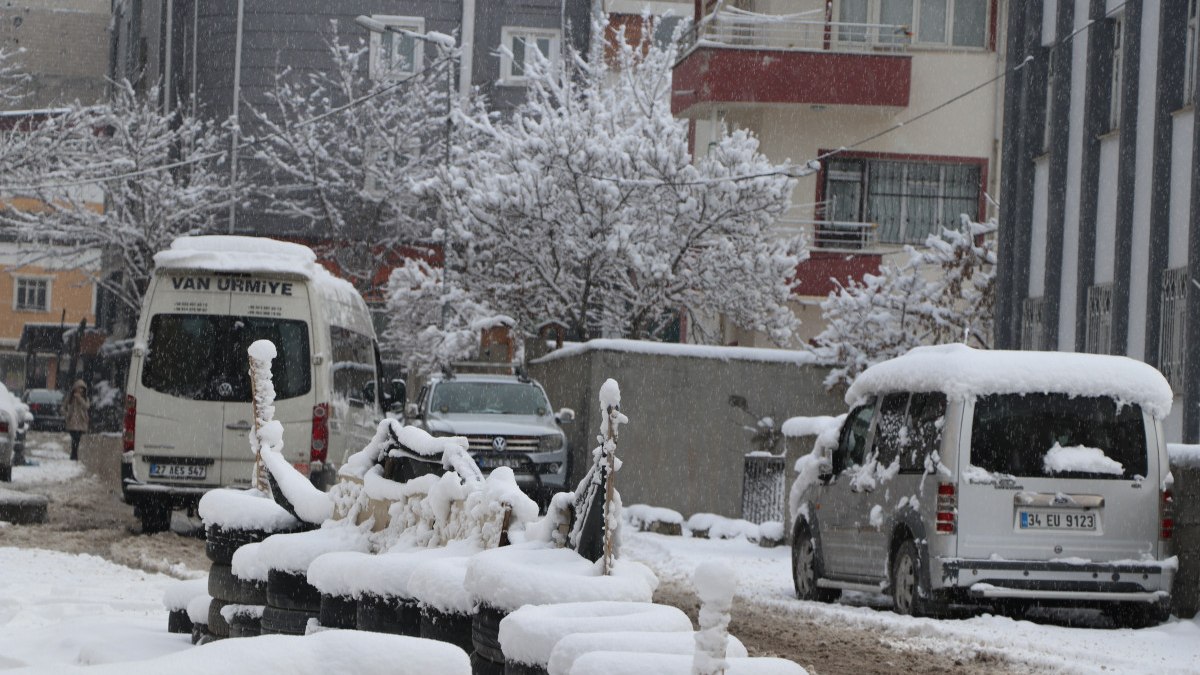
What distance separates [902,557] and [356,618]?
7.29 m

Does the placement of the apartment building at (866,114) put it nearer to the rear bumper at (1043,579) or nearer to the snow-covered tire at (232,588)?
the rear bumper at (1043,579)

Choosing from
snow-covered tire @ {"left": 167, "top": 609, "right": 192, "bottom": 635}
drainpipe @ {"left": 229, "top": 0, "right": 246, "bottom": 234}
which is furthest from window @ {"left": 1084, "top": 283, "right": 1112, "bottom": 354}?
drainpipe @ {"left": 229, "top": 0, "right": 246, "bottom": 234}

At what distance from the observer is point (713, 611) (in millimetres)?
3936

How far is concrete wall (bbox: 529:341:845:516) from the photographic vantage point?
28.4 m

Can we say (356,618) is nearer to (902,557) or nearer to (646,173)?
(902,557)

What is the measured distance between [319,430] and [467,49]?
33.5 m

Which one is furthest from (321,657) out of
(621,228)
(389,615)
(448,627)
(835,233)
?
(835,233)

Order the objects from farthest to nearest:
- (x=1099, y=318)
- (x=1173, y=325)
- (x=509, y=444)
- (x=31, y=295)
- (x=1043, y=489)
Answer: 1. (x=31, y=295)
2. (x=509, y=444)
3. (x=1099, y=318)
4. (x=1173, y=325)
5. (x=1043, y=489)

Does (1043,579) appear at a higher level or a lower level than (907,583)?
higher

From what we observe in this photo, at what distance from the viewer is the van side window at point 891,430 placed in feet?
49.8

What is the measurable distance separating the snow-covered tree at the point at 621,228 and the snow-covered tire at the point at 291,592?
27.1 metres

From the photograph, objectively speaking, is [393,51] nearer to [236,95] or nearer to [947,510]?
[236,95]

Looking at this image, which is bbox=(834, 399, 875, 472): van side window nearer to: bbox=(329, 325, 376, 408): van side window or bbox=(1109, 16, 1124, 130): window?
bbox=(329, 325, 376, 408): van side window

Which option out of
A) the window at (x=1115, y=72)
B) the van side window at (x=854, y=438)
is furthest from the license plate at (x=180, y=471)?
the window at (x=1115, y=72)
